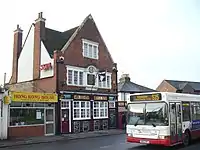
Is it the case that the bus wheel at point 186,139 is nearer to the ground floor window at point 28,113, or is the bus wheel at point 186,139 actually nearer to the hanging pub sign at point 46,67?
the ground floor window at point 28,113

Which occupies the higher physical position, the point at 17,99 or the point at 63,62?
the point at 63,62

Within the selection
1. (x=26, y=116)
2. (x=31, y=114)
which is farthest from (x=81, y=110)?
(x=26, y=116)

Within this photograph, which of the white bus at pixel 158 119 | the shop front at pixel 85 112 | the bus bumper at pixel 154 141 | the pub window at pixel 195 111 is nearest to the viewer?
the bus bumper at pixel 154 141

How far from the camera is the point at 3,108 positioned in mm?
20922

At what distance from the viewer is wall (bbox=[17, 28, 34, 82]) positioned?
30281 millimetres

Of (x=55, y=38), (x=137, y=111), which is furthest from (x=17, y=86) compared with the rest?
(x=137, y=111)

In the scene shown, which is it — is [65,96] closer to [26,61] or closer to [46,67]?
[46,67]

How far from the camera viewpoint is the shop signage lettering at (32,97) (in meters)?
21.2

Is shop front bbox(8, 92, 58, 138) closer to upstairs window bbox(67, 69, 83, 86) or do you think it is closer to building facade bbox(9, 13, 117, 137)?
building facade bbox(9, 13, 117, 137)

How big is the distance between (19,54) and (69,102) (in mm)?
10501

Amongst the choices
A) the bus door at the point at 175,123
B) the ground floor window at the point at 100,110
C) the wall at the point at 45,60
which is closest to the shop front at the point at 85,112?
the ground floor window at the point at 100,110

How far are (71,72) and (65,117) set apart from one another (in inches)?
180

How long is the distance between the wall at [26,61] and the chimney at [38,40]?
906mm

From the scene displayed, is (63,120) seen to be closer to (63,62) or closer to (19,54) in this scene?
(63,62)
